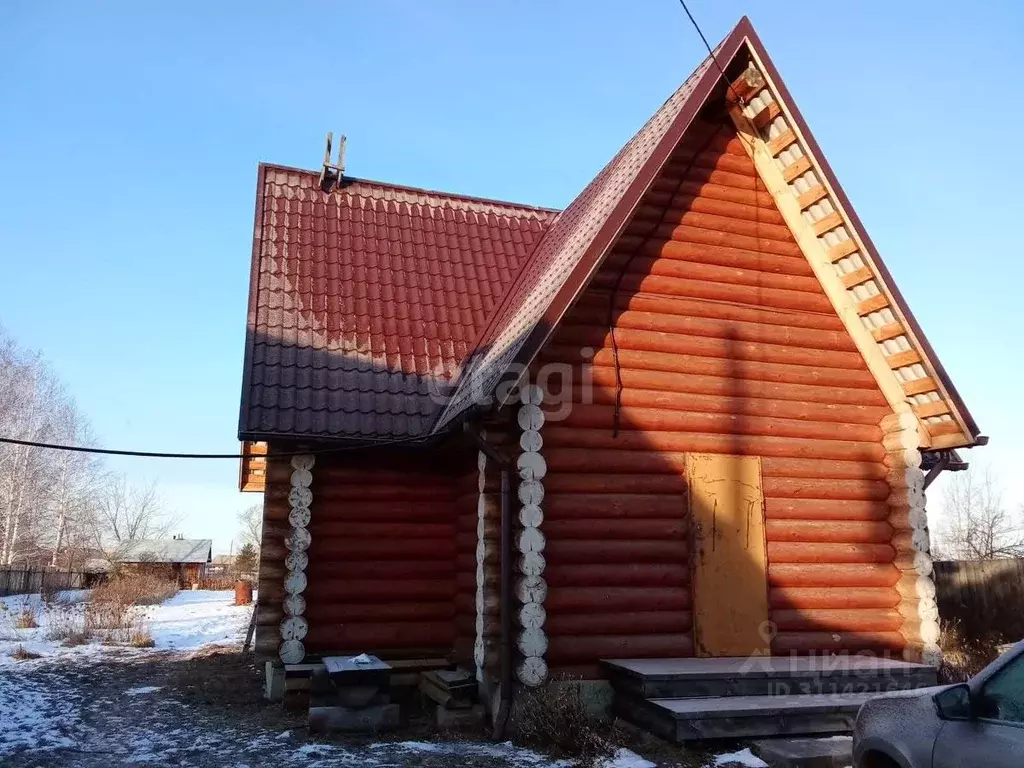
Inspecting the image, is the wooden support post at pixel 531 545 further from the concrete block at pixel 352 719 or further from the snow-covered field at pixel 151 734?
the concrete block at pixel 352 719

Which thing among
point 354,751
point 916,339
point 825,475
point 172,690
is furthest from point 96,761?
point 916,339

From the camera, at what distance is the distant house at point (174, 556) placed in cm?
5100

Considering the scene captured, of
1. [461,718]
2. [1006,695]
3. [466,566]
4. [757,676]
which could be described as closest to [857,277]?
[757,676]

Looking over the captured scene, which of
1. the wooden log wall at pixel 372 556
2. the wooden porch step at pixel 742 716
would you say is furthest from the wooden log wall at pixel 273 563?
the wooden porch step at pixel 742 716

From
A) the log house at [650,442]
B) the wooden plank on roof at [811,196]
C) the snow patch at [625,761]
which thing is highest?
the wooden plank on roof at [811,196]

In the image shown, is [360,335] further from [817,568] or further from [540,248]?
[817,568]

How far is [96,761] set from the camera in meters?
6.39

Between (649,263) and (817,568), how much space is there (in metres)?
3.70

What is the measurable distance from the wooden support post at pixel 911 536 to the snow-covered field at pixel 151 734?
10.5 feet

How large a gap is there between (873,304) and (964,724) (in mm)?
6019

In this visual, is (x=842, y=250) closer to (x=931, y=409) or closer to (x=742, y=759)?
(x=931, y=409)

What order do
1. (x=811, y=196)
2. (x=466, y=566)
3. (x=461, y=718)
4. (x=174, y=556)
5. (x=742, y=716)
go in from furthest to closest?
1. (x=174, y=556)
2. (x=466, y=566)
3. (x=811, y=196)
4. (x=461, y=718)
5. (x=742, y=716)

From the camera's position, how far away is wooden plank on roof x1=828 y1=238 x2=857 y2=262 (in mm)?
8617

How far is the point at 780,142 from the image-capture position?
8.84m
